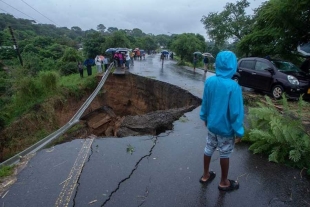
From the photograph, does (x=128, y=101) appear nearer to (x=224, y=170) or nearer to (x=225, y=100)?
(x=224, y=170)

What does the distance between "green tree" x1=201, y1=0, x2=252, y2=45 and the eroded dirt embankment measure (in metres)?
17.5

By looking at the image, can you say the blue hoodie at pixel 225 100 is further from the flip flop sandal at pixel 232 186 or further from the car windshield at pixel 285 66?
the car windshield at pixel 285 66

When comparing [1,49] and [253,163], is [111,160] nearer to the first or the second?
[253,163]

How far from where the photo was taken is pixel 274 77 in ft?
29.4

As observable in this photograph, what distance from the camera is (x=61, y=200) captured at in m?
3.03

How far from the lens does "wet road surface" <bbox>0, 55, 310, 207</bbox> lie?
3045 mm

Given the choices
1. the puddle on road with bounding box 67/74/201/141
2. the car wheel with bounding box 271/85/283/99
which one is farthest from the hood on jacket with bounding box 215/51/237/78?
the car wheel with bounding box 271/85/283/99

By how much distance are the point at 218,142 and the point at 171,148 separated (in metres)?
1.90

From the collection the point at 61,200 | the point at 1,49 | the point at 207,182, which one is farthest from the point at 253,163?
the point at 1,49

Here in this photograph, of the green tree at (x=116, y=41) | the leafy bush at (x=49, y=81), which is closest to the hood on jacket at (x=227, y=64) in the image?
the leafy bush at (x=49, y=81)

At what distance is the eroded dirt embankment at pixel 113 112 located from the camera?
24.6 ft

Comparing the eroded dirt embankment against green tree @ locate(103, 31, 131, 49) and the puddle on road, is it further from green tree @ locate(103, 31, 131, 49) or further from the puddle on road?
green tree @ locate(103, 31, 131, 49)

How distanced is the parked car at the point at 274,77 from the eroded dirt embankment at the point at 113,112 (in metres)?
2.82

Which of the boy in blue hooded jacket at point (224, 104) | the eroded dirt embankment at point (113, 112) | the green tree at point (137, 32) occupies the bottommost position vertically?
the eroded dirt embankment at point (113, 112)
